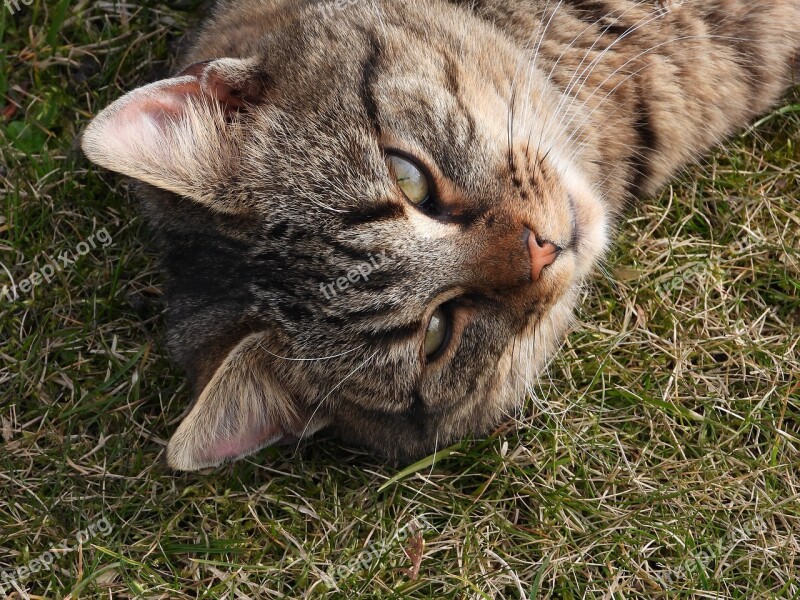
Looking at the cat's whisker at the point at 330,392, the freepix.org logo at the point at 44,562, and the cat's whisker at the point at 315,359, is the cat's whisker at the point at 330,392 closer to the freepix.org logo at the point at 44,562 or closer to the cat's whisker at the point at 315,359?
the cat's whisker at the point at 315,359

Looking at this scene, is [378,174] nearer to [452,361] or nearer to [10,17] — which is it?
[452,361]

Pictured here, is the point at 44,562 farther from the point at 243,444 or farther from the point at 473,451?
the point at 473,451

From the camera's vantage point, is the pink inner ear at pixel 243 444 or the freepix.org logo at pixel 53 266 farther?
the freepix.org logo at pixel 53 266

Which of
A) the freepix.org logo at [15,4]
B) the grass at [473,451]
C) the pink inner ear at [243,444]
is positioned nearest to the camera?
the pink inner ear at [243,444]

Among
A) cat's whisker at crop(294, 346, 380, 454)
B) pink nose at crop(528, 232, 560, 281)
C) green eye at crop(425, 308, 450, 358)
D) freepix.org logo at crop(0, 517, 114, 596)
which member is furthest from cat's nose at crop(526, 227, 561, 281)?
freepix.org logo at crop(0, 517, 114, 596)

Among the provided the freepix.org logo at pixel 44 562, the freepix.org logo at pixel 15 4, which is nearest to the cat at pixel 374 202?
the freepix.org logo at pixel 44 562

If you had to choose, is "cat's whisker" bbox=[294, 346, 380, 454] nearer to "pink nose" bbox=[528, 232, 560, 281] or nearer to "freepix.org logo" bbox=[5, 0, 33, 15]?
"pink nose" bbox=[528, 232, 560, 281]

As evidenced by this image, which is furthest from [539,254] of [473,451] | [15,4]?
[15,4]

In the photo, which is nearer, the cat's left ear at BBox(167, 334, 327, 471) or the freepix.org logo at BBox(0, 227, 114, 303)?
the cat's left ear at BBox(167, 334, 327, 471)
